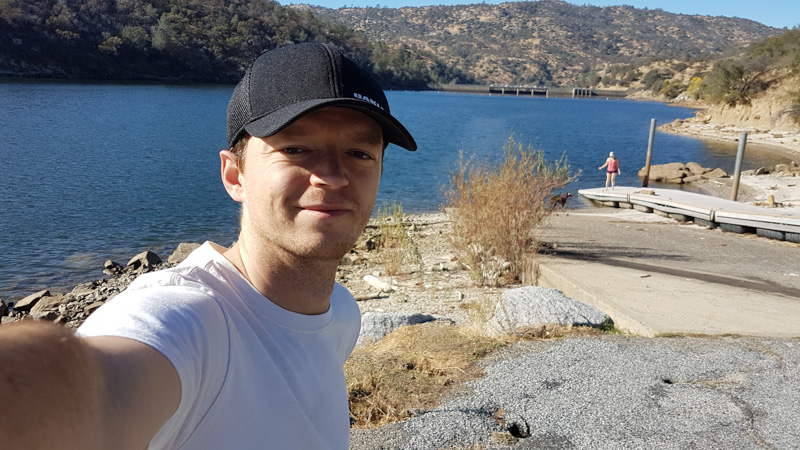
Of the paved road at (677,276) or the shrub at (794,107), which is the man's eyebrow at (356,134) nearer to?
the paved road at (677,276)

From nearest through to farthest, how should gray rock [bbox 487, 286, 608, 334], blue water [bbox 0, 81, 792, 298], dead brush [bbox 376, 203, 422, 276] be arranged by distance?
gray rock [bbox 487, 286, 608, 334]
dead brush [bbox 376, 203, 422, 276]
blue water [bbox 0, 81, 792, 298]

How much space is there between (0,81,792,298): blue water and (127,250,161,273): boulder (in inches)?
23.4

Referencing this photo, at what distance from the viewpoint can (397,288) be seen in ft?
31.0

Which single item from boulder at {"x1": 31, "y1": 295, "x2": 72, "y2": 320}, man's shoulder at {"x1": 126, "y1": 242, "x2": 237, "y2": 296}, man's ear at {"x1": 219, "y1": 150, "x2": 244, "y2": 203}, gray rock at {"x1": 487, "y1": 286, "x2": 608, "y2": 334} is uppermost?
man's ear at {"x1": 219, "y1": 150, "x2": 244, "y2": 203}

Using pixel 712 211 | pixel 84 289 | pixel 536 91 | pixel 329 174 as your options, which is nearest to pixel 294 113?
pixel 329 174

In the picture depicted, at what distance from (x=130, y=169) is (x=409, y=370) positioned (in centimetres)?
2180

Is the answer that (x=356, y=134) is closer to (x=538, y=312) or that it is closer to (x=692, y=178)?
(x=538, y=312)

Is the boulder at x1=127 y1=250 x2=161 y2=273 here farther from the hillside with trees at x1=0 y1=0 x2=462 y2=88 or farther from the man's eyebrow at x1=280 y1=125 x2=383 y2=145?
the hillside with trees at x1=0 y1=0 x2=462 y2=88

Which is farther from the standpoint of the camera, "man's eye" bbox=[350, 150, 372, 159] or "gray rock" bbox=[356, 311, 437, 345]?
"gray rock" bbox=[356, 311, 437, 345]

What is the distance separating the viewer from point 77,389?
0.72 m

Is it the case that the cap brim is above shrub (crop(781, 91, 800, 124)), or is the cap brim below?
above

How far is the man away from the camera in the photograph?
A: 0.73 meters

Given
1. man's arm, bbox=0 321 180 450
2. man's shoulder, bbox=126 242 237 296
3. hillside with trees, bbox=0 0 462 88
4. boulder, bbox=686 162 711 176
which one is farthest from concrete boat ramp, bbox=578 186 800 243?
hillside with trees, bbox=0 0 462 88

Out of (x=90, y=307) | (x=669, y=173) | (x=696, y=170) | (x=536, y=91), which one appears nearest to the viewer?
(x=90, y=307)
